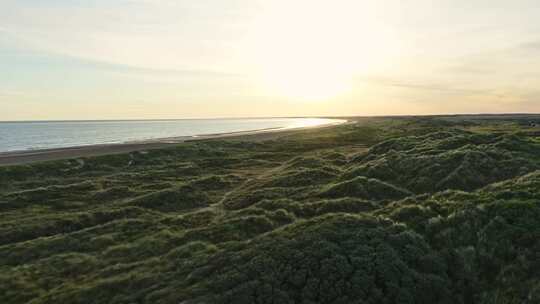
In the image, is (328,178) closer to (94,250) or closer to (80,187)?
(94,250)

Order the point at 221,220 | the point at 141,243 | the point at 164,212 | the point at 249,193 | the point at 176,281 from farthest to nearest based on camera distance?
the point at 249,193, the point at 164,212, the point at 221,220, the point at 141,243, the point at 176,281

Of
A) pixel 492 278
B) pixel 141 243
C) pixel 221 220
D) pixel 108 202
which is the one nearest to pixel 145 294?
pixel 141 243

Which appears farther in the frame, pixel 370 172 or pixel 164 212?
pixel 370 172

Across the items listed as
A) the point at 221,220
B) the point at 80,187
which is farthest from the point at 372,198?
the point at 80,187

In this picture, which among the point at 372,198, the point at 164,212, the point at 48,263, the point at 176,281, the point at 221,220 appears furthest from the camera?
the point at 164,212

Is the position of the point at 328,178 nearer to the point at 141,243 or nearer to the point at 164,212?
the point at 164,212

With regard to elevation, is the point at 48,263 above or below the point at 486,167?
below
